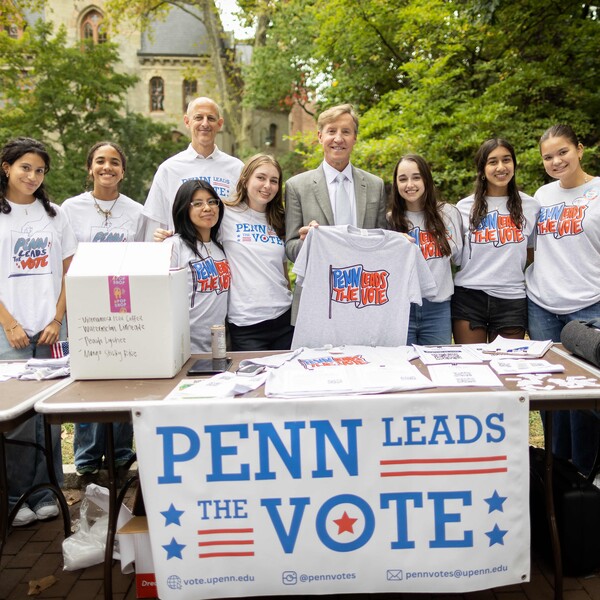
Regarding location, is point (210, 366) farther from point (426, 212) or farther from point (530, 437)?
point (530, 437)

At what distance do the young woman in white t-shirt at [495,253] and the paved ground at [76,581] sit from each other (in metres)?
1.38

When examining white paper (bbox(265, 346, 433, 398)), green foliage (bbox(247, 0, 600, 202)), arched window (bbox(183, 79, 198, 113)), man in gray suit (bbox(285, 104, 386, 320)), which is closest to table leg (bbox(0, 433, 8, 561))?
white paper (bbox(265, 346, 433, 398))

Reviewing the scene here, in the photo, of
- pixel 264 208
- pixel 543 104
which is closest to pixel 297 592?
pixel 264 208

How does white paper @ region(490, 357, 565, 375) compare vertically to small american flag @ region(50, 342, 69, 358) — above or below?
below

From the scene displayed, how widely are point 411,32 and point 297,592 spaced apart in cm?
843

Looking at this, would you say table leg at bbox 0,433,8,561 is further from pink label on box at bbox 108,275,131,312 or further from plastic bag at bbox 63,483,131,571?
pink label on box at bbox 108,275,131,312

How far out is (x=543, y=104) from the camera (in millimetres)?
8602

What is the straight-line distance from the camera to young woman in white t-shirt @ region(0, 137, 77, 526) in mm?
3305

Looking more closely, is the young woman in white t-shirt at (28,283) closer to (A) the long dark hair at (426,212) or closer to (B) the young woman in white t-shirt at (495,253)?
(A) the long dark hair at (426,212)

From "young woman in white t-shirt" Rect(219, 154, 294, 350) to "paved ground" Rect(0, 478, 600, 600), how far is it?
4.76 ft

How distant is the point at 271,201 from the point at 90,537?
2146mm

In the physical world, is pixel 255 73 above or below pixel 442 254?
above

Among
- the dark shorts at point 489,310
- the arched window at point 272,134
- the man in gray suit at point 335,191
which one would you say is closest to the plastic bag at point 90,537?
the man in gray suit at point 335,191

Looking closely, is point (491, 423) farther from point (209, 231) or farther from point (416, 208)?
point (209, 231)
